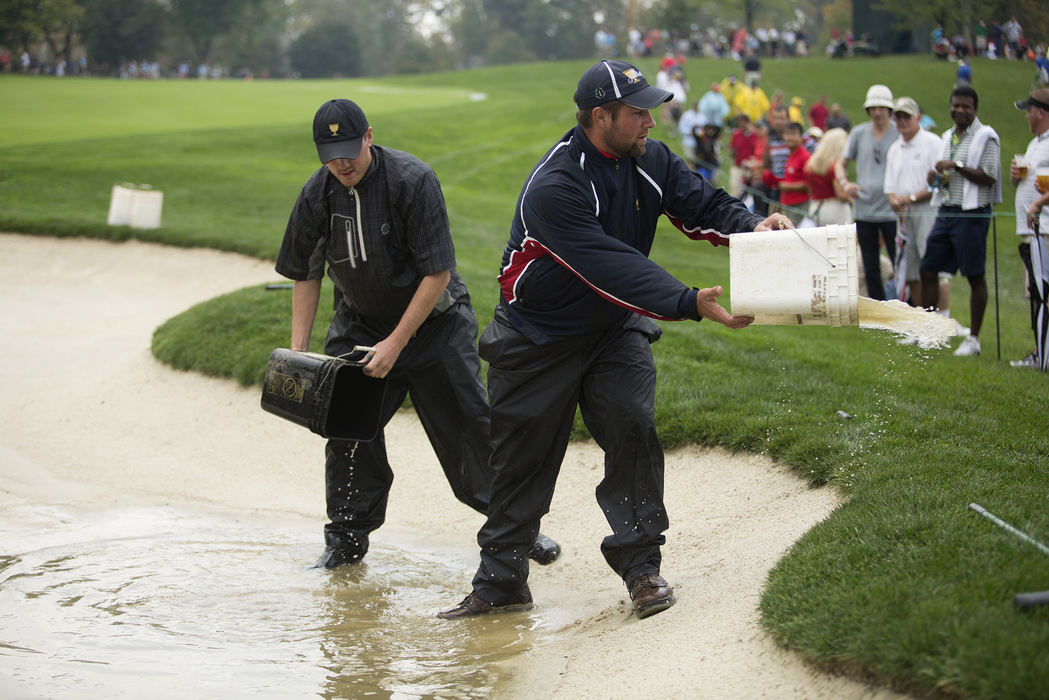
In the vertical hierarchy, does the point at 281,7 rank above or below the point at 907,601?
above

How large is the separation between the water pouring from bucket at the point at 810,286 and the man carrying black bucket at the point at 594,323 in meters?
0.26

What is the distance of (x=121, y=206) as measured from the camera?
51.0ft

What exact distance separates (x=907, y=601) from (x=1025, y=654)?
544 millimetres

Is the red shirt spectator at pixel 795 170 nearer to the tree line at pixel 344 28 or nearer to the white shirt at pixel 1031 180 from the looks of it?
the white shirt at pixel 1031 180

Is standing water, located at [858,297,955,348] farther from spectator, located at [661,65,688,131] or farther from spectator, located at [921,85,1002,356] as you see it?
spectator, located at [661,65,688,131]

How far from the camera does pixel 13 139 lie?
2456cm

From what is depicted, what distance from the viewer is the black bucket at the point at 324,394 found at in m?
5.32

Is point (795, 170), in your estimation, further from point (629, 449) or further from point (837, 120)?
point (629, 449)

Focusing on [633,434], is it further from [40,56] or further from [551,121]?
[40,56]

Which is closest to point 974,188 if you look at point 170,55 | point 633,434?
point 633,434

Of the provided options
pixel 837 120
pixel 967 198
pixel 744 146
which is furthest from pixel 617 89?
pixel 837 120

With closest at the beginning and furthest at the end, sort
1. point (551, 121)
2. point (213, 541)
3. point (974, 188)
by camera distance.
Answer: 1. point (213, 541)
2. point (974, 188)
3. point (551, 121)

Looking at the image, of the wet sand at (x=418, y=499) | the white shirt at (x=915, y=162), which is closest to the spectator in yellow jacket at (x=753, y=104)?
the white shirt at (x=915, y=162)

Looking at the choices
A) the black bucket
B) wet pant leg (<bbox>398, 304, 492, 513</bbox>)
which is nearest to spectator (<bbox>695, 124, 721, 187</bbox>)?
wet pant leg (<bbox>398, 304, 492, 513</bbox>)
